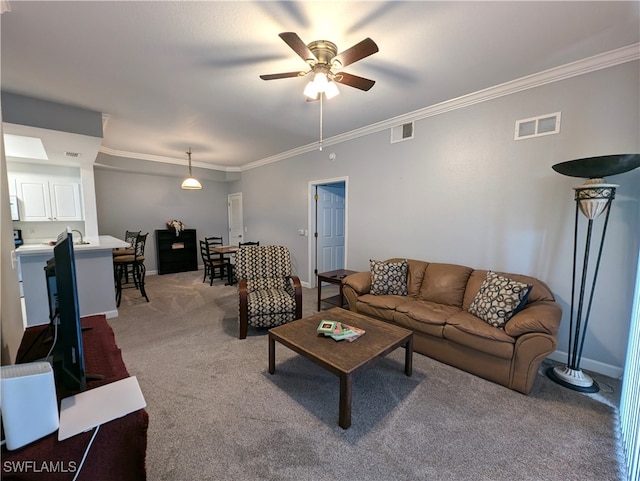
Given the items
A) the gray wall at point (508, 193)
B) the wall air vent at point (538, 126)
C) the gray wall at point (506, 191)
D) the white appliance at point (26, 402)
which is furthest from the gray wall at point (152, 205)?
the wall air vent at point (538, 126)

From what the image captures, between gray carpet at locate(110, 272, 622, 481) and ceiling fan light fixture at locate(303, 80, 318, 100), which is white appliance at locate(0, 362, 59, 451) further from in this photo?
ceiling fan light fixture at locate(303, 80, 318, 100)

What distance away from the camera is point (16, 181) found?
4598 mm

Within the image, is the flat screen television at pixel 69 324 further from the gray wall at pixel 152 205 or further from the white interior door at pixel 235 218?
the white interior door at pixel 235 218

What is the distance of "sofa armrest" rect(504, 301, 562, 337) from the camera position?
6.82 ft

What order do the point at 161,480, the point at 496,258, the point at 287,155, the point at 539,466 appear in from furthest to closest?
the point at 287,155 < the point at 496,258 < the point at 539,466 < the point at 161,480

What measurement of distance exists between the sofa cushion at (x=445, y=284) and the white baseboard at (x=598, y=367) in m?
0.92

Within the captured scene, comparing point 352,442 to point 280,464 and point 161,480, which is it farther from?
point 161,480

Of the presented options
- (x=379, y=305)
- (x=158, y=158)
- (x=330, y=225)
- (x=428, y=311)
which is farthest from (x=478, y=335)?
(x=158, y=158)

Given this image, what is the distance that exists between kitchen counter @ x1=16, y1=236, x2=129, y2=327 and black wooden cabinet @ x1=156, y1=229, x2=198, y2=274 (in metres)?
2.81

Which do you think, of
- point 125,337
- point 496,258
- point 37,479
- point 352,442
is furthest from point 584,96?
point 125,337

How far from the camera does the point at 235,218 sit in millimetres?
7465

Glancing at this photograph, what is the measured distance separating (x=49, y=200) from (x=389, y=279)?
613 centimetres

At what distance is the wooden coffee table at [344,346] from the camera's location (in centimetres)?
179

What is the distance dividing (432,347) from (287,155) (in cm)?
433
